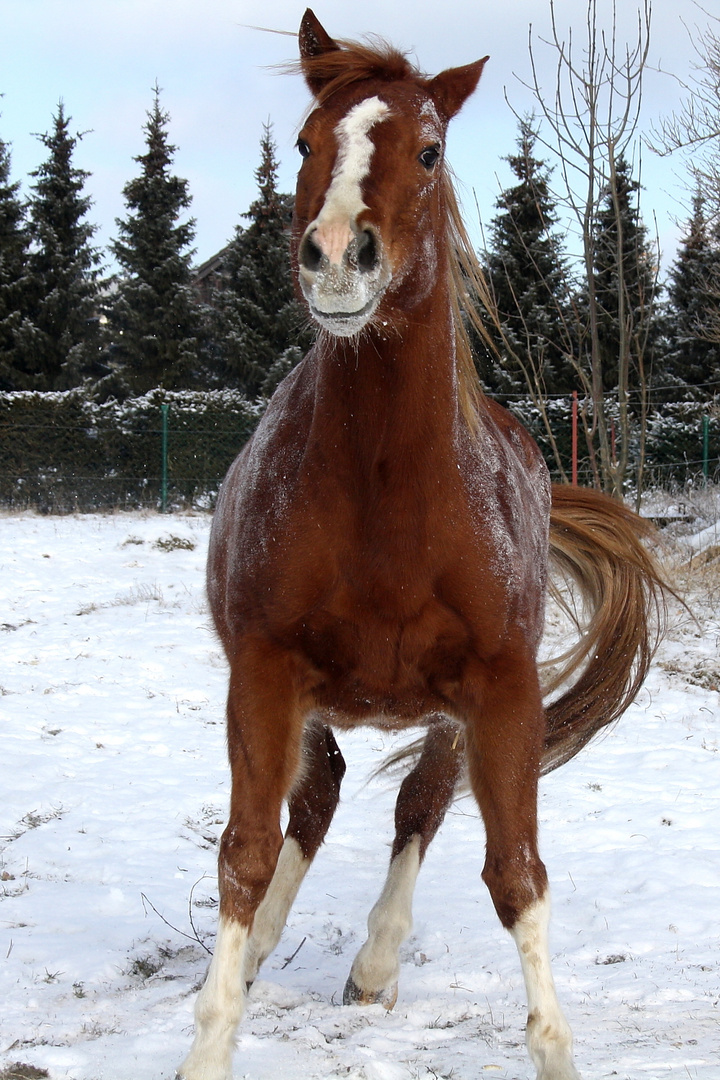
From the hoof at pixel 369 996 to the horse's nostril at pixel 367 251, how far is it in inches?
88.7

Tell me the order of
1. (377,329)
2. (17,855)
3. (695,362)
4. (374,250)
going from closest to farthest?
(374,250) → (377,329) → (17,855) → (695,362)

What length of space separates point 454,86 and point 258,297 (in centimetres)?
2011

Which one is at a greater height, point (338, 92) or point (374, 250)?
point (338, 92)

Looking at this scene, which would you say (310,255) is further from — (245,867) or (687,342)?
(687,342)

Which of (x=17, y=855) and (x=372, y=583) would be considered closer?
(x=372, y=583)

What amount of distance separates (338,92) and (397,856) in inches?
98.7

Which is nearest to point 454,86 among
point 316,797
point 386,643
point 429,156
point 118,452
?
point 429,156

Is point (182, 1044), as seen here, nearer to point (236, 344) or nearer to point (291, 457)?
point (291, 457)

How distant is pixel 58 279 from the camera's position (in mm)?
23672

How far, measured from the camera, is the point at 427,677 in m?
2.61

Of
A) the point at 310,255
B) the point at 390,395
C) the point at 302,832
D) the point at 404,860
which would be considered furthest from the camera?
the point at 302,832

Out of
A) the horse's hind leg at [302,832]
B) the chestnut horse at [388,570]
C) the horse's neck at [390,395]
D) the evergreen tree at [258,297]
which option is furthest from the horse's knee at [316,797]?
the evergreen tree at [258,297]

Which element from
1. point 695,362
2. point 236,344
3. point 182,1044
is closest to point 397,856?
point 182,1044

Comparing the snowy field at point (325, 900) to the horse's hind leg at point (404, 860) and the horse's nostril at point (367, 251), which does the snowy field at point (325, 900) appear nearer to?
the horse's hind leg at point (404, 860)
